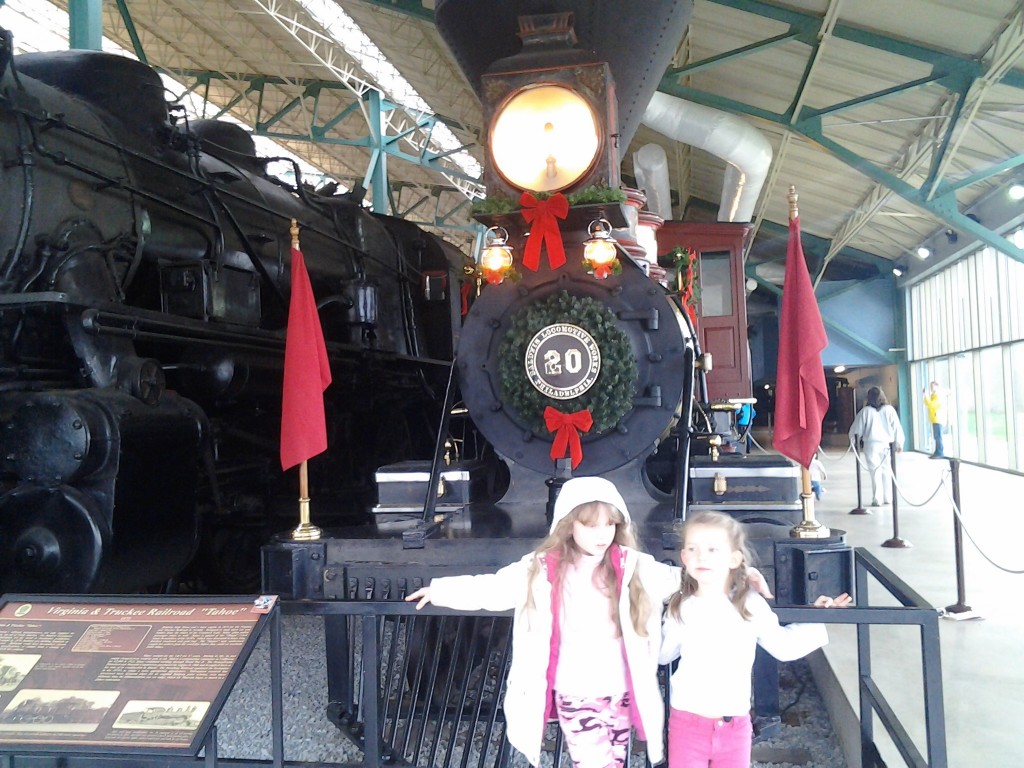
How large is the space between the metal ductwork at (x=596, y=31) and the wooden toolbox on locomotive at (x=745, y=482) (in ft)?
4.38

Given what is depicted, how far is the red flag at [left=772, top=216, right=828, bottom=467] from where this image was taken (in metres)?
2.58

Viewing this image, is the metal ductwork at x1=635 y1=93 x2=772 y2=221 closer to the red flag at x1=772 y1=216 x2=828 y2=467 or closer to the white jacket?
the red flag at x1=772 y1=216 x2=828 y2=467

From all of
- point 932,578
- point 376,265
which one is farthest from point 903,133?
point 376,265

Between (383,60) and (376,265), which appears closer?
(376,265)

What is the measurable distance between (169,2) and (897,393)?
1876 cm

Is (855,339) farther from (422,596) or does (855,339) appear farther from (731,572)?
(422,596)

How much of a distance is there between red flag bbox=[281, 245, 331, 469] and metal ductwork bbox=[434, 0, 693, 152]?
116 cm

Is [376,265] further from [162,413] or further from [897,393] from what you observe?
[897,393]

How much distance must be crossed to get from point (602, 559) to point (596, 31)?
6.78ft

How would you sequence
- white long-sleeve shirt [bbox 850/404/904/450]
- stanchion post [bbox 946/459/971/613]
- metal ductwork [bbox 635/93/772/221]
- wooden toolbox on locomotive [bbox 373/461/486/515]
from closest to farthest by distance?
1. wooden toolbox on locomotive [bbox 373/461/486/515]
2. stanchion post [bbox 946/459/971/613]
3. white long-sleeve shirt [bbox 850/404/904/450]
4. metal ductwork [bbox 635/93/772/221]

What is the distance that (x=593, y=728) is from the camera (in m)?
2.06

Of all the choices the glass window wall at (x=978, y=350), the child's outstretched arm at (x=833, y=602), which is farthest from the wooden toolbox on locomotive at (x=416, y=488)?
the glass window wall at (x=978, y=350)

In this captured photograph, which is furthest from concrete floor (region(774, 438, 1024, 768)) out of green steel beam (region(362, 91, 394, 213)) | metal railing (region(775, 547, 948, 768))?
green steel beam (region(362, 91, 394, 213))

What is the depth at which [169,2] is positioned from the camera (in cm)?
1291
